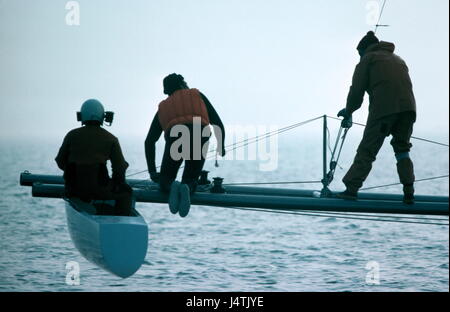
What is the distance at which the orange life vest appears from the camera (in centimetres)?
1315

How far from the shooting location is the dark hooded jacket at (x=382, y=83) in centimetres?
1272

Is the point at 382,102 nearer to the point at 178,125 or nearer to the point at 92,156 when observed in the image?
the point at 178,125

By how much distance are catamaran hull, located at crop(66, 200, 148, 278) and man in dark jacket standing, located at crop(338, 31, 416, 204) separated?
3689 mm

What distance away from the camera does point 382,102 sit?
12.8 meters

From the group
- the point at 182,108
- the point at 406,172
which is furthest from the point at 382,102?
the point at 182,108

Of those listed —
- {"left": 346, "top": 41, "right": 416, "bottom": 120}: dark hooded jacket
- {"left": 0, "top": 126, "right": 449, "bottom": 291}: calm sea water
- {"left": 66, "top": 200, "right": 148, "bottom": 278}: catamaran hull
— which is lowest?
{"left": 0, "top": 126, "right": 449, "bottom": 291}: calm sea water

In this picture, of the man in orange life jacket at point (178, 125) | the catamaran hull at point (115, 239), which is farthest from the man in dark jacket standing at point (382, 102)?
the catamaran hull at point (115, 239)

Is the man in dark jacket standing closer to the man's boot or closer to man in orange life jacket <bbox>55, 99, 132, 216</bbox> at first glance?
the man's boot

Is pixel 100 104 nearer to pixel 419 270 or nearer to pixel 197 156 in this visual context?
pixel 197 156

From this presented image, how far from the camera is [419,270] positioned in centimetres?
3150

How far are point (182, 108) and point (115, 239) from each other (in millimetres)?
2472

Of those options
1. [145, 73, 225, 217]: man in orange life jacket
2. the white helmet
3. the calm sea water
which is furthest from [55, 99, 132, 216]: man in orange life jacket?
the calm sea water

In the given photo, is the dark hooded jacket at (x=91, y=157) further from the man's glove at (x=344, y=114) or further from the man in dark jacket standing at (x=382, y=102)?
the man in dark jacket standing at (x=382, y=102)
